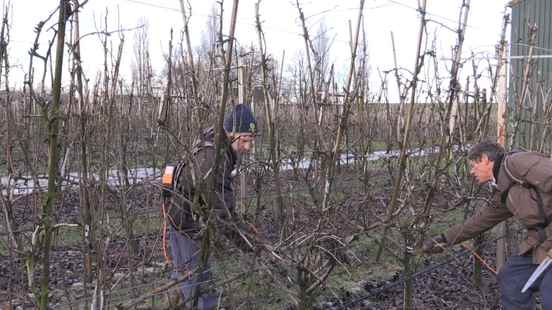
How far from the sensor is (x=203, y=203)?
2.31 meters

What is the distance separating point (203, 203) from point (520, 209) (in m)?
1.89

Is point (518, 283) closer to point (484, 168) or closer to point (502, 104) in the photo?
point (484, 168)

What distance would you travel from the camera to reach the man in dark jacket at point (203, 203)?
1978mm

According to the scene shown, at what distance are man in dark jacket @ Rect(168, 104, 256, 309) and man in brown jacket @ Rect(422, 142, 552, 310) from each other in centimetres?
118

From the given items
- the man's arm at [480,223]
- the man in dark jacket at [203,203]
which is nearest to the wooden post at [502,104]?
the man's arm at [480,223]

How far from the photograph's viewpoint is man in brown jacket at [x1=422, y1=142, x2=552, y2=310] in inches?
115

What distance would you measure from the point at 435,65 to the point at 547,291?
1.68 m

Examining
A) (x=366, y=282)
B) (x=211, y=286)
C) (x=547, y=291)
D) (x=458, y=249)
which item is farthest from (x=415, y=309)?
(x=211, y=286)

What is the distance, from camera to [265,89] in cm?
268

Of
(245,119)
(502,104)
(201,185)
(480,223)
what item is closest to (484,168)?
(480,223)

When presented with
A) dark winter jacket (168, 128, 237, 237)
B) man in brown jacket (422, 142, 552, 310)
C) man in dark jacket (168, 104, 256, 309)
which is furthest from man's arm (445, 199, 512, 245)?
dark winter jacket (168, 128, 237, 237)

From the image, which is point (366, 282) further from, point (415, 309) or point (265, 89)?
point (265, 89)

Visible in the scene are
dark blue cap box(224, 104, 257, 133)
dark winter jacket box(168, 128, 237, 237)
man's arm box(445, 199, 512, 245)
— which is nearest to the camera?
dark winter jacket box(168, 128, 237, 237)

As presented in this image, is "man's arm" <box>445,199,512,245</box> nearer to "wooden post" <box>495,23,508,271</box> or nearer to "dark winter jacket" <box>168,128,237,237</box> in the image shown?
"wooden post" <box>495,23,508,271</box>
